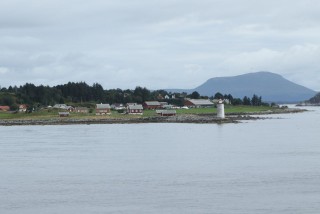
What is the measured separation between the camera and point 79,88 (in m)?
88.5

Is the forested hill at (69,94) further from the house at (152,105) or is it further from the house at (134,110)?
the house at (134,110)

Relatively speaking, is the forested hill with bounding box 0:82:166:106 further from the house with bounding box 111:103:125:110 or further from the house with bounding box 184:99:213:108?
the house with bounding box 184:99:213:108

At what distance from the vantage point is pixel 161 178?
816 inches

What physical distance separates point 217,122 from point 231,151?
98.8ft

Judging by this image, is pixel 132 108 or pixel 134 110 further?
pixel 134 110

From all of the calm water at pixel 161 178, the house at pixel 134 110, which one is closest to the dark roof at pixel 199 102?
the house at pixel 134 110

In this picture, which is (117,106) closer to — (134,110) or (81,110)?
(134,110)

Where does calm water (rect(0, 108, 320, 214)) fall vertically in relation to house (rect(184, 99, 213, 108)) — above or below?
below

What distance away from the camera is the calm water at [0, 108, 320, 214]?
53.4ft

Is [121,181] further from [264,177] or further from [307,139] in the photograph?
[307,139]

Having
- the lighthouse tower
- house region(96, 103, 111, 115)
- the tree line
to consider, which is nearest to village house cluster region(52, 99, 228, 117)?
house region(96, 103, 111, 115)

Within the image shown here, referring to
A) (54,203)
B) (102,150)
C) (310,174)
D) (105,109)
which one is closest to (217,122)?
(105,109)

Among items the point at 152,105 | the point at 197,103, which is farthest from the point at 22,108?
the point at 197,103

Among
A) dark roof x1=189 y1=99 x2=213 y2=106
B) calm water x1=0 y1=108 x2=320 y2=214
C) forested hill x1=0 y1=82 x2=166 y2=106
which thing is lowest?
calm water x1=0 y1=108 x2=320 y2=214
